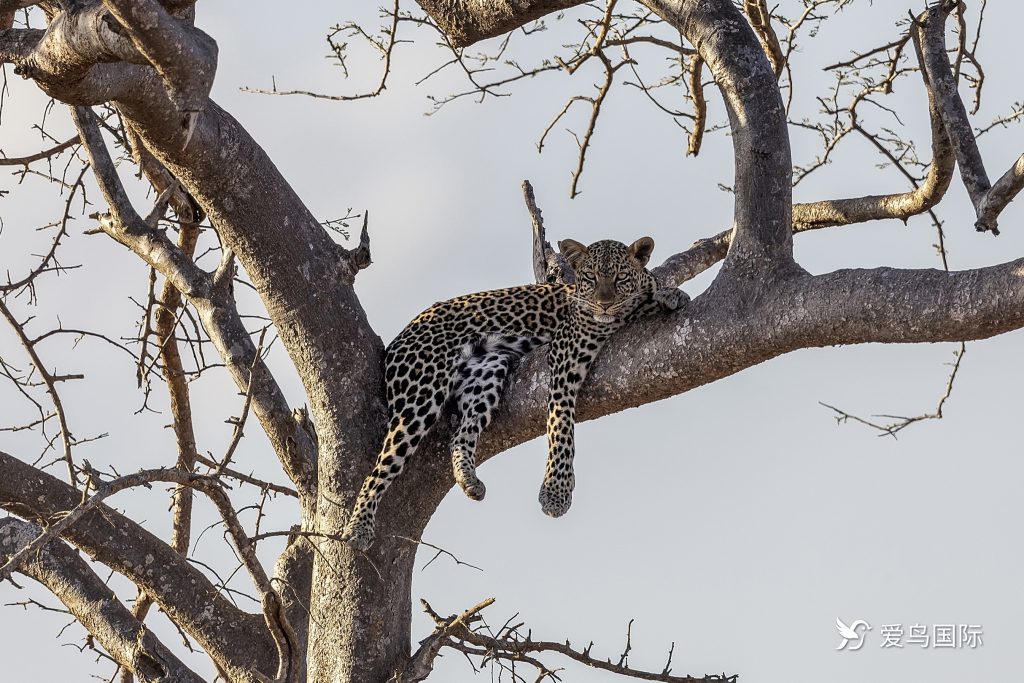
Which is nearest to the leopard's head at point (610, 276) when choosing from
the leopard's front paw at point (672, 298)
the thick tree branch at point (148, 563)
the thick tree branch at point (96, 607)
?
the leopard's front paw at point (672, 298)

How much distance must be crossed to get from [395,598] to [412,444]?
688mm

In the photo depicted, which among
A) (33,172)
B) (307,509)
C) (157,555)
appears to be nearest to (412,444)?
(307,509)

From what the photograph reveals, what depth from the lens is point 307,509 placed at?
634 cm

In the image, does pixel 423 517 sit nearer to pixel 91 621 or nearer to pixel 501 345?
pixel 501 345

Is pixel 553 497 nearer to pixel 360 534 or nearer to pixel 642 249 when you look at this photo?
pixel 360 534

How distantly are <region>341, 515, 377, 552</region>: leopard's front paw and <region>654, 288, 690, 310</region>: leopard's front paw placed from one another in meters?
1.56

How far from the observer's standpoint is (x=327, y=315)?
588 centimetres

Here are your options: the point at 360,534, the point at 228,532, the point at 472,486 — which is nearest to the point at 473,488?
the point at 472,486

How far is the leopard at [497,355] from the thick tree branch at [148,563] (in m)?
1.04

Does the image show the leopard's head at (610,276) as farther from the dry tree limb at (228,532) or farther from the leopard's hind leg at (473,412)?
the dry tree limb at (228,532)

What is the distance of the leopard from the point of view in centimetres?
576

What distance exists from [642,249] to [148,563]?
9.12ft

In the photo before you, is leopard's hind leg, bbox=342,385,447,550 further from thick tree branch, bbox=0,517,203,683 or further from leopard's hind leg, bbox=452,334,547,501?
thick tree branch, bbox=0,517,203,683

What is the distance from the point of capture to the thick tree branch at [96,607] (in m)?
6.01
